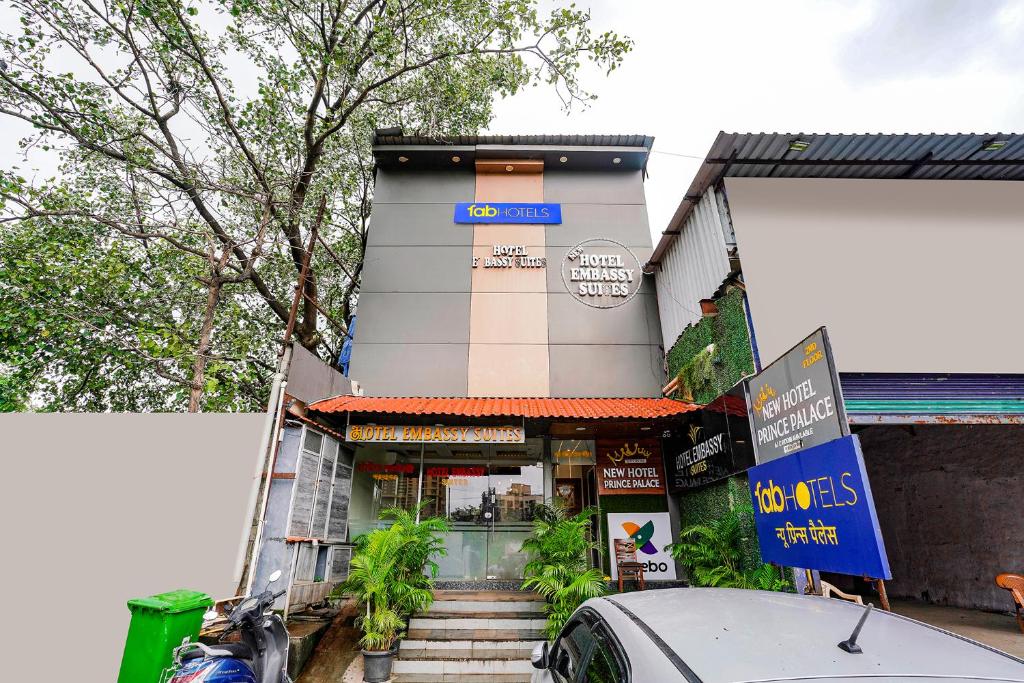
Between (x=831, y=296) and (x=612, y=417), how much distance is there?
11.7ft

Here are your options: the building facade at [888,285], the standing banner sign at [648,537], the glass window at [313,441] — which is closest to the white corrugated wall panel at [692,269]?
the building facade at [888,285]

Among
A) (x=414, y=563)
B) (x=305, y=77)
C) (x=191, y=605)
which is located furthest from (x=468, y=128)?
(x=191, y=605)

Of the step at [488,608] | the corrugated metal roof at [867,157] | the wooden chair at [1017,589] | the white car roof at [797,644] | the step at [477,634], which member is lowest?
the step at [477,634]

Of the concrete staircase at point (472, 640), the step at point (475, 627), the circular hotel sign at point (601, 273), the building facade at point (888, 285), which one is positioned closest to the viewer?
the concrete staircase at point (472, 640)

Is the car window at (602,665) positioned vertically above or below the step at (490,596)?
above

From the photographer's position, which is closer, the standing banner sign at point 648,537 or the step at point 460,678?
the step at point 460,678

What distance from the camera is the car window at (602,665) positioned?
198 centimetres

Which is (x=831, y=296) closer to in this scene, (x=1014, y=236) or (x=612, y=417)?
(x=1014, y=236)

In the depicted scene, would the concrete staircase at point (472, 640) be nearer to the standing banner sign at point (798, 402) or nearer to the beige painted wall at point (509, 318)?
the standing banner sign at point (798, 402)

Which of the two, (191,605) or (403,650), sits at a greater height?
(191,605)

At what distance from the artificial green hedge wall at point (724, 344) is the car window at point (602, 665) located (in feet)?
15.8

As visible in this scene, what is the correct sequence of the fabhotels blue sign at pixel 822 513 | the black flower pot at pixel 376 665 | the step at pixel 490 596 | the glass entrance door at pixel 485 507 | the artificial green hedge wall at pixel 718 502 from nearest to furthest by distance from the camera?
the fabhotels blue sign at pixel 822 513 → the black flower pot at pixel 376 665 → the artificial green hedge wall at pixel 718 502 → the step at pixel 490 596 → the glass entrance door at pixel 485 507

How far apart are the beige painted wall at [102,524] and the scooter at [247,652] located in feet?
5.61

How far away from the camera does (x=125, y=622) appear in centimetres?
499
